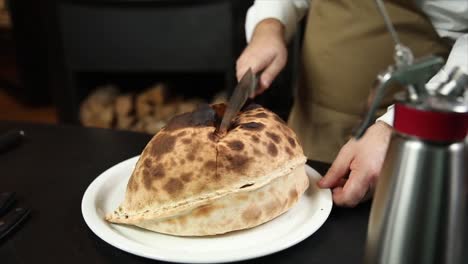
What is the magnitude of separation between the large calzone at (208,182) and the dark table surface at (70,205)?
52 mm

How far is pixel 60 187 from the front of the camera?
763 millimetres

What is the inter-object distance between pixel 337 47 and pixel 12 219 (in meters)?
0.65

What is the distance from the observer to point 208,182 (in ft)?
1.92

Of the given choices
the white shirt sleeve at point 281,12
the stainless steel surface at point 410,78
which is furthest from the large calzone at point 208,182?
the white shirt sleeve at point 281,12

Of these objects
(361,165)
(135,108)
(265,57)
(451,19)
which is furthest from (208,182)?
(135,108)

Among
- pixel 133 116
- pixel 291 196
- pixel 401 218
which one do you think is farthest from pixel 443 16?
pixel 133 116

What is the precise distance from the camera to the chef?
2.90 ft

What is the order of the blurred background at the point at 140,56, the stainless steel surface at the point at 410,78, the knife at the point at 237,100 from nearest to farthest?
the stainless steel surface at the point at 410,78 < the knife at the point at 237,100 < the blurred background at the point at 140,56

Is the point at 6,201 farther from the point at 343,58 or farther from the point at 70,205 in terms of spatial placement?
the point at 343,58

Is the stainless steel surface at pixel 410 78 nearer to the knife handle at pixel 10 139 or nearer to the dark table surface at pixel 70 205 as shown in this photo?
the dark table surface at pixel 70 205

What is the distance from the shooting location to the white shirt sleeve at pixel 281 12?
3.52 ft

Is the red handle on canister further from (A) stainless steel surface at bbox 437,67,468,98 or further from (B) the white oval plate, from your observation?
(B) the white oval plate

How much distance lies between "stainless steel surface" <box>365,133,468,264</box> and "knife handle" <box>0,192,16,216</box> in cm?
49

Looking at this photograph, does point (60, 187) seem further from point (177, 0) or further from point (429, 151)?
point (177, 0)
